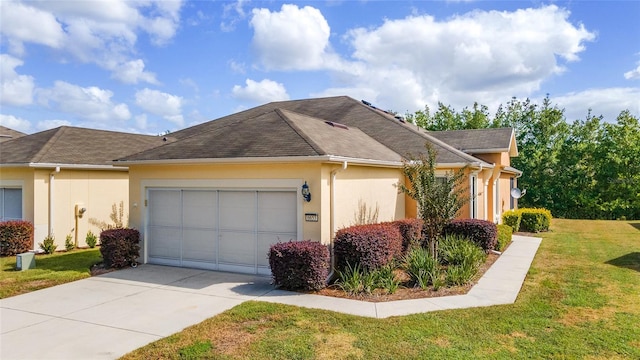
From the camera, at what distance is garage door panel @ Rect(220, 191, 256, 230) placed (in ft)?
34.9

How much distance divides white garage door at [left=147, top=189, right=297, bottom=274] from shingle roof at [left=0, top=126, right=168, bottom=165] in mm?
4424

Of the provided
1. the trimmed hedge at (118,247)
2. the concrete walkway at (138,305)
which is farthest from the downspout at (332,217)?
the trimmed hedge at (118,247)

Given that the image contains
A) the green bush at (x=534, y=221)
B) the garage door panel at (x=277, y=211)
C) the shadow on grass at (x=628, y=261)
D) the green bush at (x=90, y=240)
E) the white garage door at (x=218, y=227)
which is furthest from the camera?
the green bush at (x=534, y=221)

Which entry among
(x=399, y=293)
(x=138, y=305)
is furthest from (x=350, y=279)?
(x=138, y=305)

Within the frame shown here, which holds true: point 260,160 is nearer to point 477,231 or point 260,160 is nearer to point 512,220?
point 477,231

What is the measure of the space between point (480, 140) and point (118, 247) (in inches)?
653

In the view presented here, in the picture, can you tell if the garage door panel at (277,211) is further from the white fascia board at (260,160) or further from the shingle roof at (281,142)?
the shingle roof at (281,142)

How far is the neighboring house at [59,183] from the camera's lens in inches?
558

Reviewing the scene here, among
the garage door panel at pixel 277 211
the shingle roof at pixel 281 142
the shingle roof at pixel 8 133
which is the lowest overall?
the garage door panel at pixel 277 211

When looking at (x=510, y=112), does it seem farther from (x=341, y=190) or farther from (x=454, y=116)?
(x=341, y=190)

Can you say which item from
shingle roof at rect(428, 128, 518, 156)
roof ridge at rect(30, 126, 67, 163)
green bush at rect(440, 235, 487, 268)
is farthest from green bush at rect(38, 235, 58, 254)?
shingle roof at rect(428, 128, 518, 156)

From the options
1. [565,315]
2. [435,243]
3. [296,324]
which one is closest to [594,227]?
[435,243]

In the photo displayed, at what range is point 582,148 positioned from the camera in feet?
96.2

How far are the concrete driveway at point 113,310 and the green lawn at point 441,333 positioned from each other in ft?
2.11
